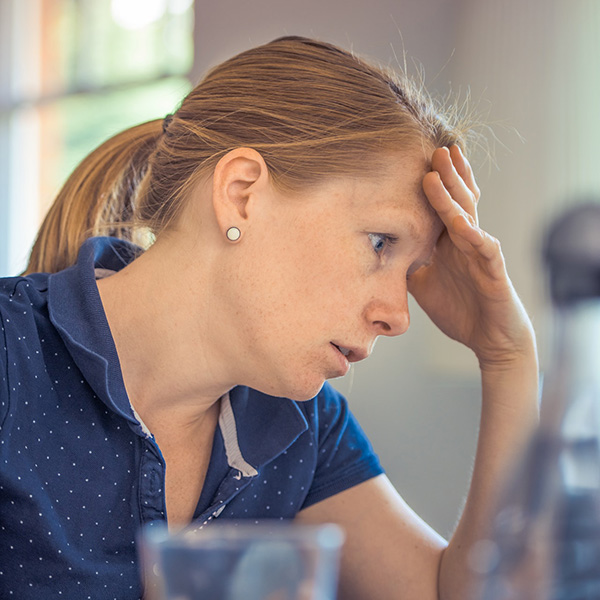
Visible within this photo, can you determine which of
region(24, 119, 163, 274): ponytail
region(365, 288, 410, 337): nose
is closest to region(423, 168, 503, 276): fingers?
region(365, 288, 410, 337): nose

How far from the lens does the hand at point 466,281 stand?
1011 mm

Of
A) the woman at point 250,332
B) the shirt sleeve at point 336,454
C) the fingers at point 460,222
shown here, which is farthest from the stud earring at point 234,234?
the shirt sleeve at point 336,454

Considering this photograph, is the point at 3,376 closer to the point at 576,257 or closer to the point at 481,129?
the point at 576,257

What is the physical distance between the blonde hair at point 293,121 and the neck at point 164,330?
0.31 ft

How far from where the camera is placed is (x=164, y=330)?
0.99 meters

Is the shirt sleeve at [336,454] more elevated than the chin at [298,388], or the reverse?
the chin at [298,388]

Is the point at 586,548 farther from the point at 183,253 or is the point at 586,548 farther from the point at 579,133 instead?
the point at 579,133

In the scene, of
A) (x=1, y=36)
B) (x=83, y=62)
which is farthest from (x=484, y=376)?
(x=1, y=36)

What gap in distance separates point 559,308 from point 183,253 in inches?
26.0

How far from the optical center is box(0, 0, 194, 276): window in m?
3.78

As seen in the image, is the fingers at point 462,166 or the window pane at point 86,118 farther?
the window pane at point 86,118

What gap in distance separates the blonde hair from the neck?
93mm

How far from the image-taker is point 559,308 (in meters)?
0.41

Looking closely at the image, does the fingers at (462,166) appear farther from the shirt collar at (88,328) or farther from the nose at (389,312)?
the shirt collar at (88,328)
